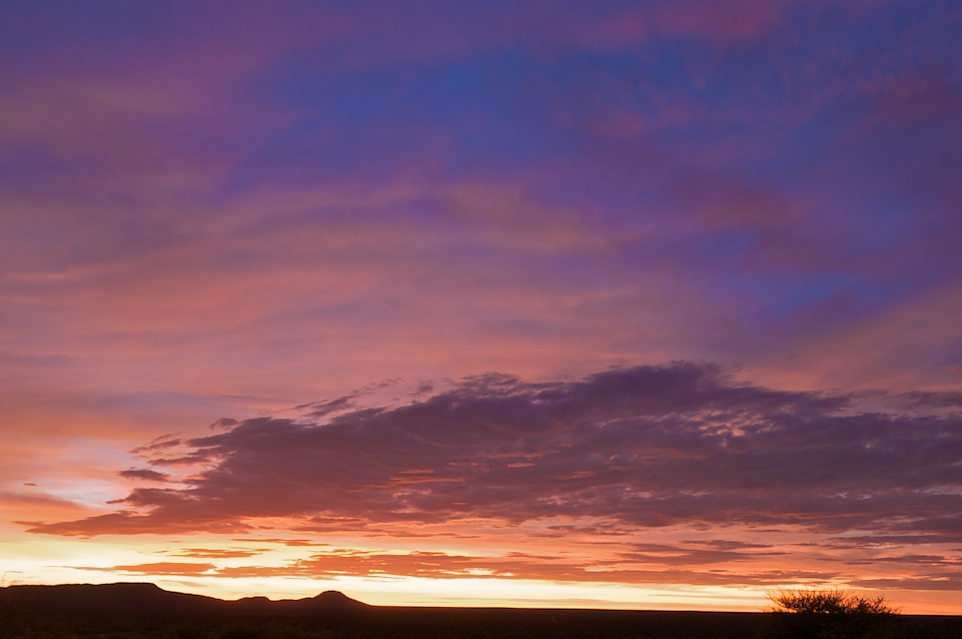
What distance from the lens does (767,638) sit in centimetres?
5331

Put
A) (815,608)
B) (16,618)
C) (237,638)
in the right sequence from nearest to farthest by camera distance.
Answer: (16,618) → (815,608) → (237,638)

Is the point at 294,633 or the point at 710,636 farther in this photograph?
the point at 710,636

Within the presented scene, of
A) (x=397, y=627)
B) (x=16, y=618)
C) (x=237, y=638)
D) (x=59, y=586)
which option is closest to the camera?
(x=16, y=618)

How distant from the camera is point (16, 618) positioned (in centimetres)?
3531

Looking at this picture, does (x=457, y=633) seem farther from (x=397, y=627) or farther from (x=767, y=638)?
(x=767, y=638)

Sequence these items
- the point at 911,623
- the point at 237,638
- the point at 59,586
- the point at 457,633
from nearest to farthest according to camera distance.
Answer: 1. the point at 911,623
2. the point at 237,638
3. the point at 457,633
4. the point at 59,586

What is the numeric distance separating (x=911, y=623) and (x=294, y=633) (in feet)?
136

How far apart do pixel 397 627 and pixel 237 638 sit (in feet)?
136

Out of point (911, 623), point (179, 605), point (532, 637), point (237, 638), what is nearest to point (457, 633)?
point (532, 637)

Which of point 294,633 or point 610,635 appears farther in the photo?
point 610,635

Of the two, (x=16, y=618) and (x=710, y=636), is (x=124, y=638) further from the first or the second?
(x=710, y=636)

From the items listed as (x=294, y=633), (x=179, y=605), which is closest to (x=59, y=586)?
(x=179, y=605)

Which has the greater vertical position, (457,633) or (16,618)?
(16,618)

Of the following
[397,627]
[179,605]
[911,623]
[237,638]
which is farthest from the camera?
[179,605]
